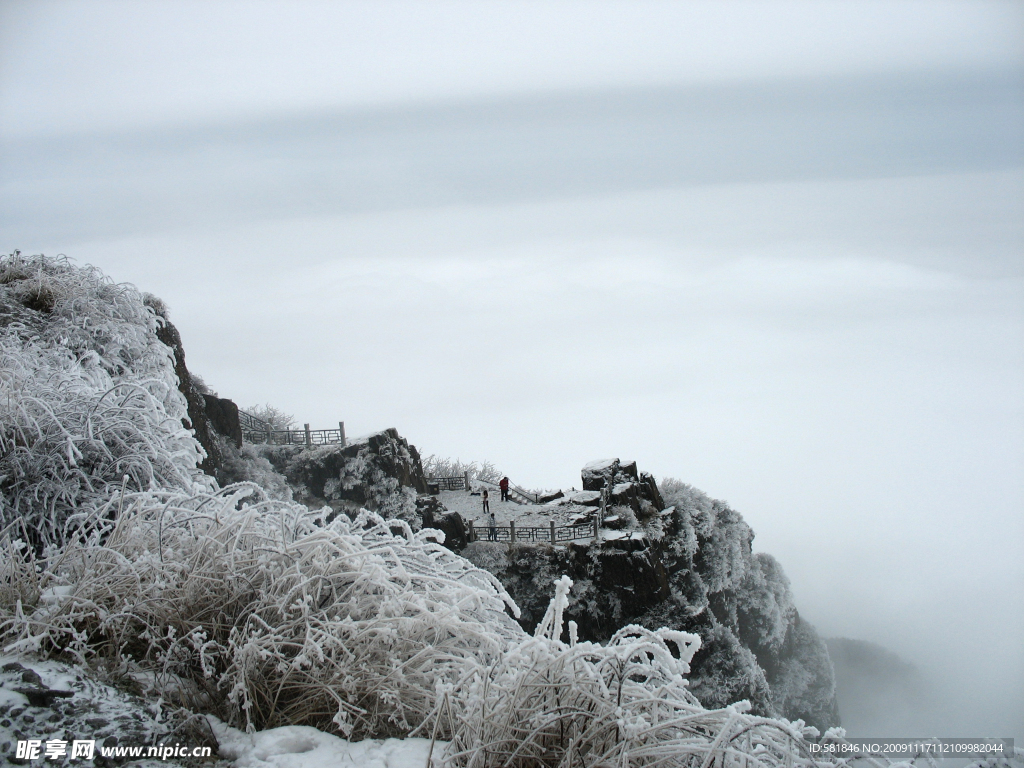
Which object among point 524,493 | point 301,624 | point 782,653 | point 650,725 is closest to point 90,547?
point 301,624

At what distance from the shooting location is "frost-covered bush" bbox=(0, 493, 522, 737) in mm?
2795

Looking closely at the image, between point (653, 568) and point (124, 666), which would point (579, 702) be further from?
point (653, 568)

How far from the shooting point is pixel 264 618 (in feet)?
10.0

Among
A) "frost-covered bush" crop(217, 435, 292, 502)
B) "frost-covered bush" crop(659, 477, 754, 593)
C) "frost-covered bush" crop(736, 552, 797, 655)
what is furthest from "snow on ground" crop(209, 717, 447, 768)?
"frost-covered bush" crop(736, 552, 797, 655)

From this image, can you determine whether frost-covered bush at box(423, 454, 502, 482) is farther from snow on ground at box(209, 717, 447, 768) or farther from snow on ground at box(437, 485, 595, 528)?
snow on ground at box(209, 717, 447, 768)

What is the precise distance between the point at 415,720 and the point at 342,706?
283 millimetres

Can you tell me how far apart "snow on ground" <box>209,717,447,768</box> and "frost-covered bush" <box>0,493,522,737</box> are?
0.07 metres

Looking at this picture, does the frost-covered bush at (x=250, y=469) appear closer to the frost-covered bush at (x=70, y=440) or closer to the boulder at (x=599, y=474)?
the boulder at (x=599, y=474)

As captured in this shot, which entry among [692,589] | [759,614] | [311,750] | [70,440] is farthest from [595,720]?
[759,614]

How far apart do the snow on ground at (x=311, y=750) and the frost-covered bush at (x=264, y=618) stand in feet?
0.24

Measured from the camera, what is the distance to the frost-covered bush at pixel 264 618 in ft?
9.17

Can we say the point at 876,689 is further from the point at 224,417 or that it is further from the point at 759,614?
the point at 224,417

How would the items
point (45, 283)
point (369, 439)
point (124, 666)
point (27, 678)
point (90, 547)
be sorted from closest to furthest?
point (27, 678), point (124, 666), point (90, 547), point (45, 283), point (369, 439)

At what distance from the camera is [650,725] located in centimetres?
243
